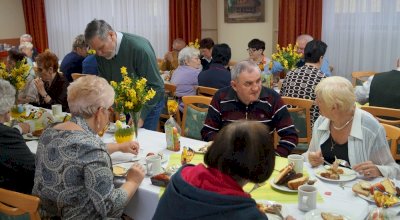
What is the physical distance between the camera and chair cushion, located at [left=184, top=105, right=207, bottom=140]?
3.30 meters

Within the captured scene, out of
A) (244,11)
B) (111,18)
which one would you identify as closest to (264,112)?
(244,11)

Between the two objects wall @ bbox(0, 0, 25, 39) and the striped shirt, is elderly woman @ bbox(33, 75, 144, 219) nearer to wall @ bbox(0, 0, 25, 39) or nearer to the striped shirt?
the striped shirt

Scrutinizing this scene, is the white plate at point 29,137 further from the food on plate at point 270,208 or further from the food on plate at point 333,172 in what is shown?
the food on plate at point 333,172

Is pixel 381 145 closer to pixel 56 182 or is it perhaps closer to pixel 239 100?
pixel 239 100

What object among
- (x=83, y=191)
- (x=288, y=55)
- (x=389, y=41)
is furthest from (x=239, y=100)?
(x=389, y=41)

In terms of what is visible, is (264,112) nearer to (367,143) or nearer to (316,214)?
(367,143)

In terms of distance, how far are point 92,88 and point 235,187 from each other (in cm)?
98

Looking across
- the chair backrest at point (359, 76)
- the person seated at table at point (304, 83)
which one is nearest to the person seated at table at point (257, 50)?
the chair backrest at point (359, 76)

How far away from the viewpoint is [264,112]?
9.19ft

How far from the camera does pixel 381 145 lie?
2254 mm

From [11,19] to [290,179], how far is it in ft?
28.4

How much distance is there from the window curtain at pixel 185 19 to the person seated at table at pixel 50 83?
329cm

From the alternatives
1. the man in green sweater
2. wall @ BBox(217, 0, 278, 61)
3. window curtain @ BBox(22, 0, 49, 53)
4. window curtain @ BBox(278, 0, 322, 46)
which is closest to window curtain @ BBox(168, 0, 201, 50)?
wall @ BBox(217, 0, 278, 61)

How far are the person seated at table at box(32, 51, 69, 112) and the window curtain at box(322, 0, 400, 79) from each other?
3.73 m
